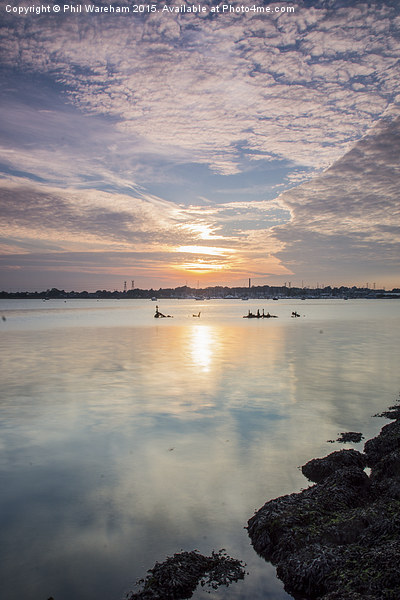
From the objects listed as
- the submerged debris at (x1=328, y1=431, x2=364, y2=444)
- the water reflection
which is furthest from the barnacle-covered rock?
the water reflection

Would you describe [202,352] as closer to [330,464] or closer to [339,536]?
[330,464]

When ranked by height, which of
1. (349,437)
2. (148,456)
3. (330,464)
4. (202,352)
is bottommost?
(202,352)

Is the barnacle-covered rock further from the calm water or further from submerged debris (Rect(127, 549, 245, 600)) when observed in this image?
submerged debris (Rect(127, 549, 245, 600))

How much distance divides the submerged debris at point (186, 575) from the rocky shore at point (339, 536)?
72 cm

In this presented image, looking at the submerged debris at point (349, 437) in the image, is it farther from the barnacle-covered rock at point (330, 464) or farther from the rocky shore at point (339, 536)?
the rocky shore at point (339, 536)

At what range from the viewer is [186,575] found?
6801mm

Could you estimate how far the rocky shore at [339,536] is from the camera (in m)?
5.95

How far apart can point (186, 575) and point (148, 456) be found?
6014 millimetres

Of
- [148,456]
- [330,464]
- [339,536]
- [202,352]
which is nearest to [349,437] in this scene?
[330,464]

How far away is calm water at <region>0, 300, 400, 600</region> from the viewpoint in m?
7.55

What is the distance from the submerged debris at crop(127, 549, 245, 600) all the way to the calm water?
0.23m

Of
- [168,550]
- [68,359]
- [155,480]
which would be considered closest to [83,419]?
[155,480]

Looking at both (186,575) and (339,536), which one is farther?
(339,536)

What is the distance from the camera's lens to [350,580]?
19.5 feet
